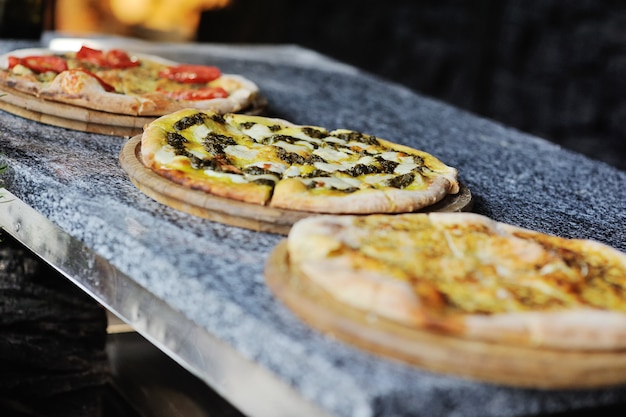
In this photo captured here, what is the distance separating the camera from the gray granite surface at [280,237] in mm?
1453

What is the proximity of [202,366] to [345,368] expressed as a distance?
395 mm

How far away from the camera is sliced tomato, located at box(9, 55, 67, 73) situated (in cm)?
298

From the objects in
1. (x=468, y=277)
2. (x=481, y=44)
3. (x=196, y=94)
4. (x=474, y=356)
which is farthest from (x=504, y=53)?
(x=474, y=356)

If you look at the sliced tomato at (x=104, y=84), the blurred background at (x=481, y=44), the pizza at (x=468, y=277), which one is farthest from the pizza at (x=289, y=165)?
the blurred background at (x=481, y=44)

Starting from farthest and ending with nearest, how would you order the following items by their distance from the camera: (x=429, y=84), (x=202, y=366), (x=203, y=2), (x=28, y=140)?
(x=203, y=2)
(x=429, y=84)
(x=28, y=140)
(x=202, y=366)

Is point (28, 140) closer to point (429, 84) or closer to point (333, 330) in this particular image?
point (333, 330)

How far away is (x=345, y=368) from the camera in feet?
4.75

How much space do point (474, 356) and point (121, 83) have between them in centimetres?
192

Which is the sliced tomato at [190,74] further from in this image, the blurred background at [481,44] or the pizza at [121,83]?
the blurred background at [481,44]

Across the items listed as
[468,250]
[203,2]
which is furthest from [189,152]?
[203,2]

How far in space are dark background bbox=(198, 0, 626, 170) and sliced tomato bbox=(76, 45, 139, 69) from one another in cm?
326

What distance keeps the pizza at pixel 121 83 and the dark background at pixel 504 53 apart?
10.2 feet

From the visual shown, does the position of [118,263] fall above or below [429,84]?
above

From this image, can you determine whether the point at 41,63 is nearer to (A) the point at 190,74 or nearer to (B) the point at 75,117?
(B) the point at 75,117
